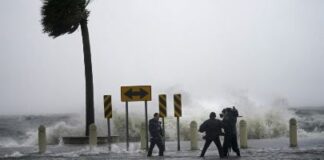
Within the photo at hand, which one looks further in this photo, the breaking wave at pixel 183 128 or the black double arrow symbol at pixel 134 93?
the breaking wave at pixel 183 128

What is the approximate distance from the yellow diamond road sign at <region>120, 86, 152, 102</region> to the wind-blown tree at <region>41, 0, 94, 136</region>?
22.4 ft

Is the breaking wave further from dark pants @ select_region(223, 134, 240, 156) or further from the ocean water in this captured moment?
dark pants @ select_region(223, 134, 240, 156)

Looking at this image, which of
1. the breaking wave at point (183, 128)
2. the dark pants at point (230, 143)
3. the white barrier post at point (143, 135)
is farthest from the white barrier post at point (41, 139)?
the breaking wave at point (183, 128)

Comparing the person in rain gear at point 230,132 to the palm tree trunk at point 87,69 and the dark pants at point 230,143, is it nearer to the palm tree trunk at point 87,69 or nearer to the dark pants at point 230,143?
the dark pants at point 230,143

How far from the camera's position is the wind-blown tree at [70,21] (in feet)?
112

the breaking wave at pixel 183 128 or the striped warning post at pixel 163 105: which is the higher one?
the striped warning post at pixel 163 105

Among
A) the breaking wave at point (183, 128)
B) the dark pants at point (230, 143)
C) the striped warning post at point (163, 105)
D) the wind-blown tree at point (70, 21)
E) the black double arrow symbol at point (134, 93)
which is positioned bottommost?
the breaking wave at point (183, 128)

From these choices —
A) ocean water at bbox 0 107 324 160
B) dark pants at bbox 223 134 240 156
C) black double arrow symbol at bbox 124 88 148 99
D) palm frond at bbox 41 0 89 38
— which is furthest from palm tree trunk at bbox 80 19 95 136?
dark pants at bbox 223 134 240 156

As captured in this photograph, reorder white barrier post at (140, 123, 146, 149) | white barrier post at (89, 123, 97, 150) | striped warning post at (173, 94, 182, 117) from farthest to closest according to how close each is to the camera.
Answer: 1. white barrier post at (140, 123, 146, 149)
2. white barrier post at (89, 123, 97, 150)
3. striped warning post at (173, 94, 182, 117)

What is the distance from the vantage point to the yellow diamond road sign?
91.3ft

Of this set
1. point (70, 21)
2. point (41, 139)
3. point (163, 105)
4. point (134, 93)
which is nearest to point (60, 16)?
point (70, 21)

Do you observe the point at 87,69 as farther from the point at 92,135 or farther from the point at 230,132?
the point at 230,132

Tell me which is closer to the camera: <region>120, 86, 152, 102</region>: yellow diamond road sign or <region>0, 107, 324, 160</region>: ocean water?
<region>0, 107, 324, 160</region>: ocean water

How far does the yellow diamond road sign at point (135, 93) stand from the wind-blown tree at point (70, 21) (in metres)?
6.82
